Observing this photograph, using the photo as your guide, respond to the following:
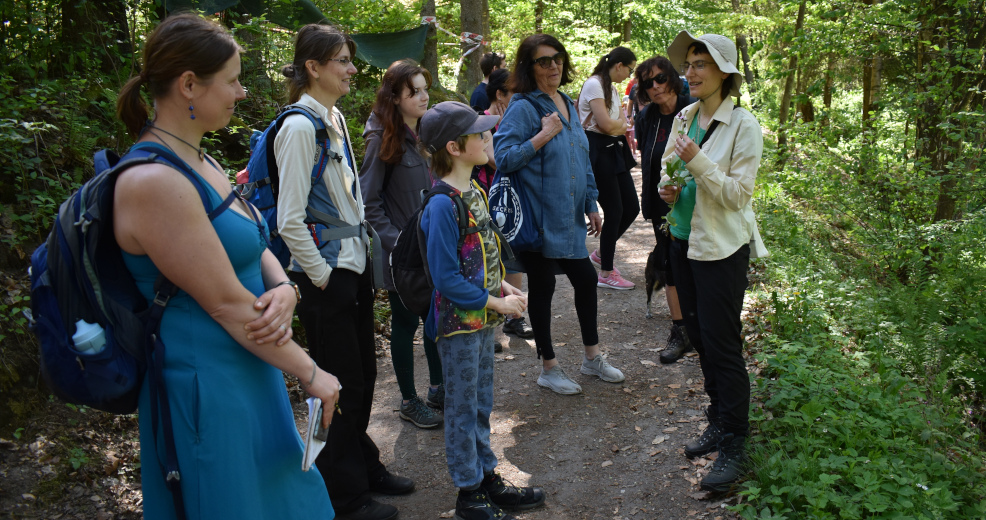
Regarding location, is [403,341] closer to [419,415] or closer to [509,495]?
[419,415]

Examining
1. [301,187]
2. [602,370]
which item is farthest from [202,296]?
[602,370]

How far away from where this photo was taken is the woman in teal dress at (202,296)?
175cm

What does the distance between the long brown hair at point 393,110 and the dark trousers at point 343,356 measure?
0.98 metres

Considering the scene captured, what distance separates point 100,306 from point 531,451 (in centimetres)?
305

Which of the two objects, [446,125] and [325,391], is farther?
[446,125]

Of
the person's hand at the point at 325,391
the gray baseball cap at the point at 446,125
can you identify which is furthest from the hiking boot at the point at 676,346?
the person's hand at the point at 325,391

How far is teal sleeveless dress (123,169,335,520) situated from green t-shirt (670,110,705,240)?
99.9 inches

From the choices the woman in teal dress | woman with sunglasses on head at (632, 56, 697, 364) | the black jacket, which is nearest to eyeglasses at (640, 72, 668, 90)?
woman with sunglasses on head at (632, 56, 697, 364)

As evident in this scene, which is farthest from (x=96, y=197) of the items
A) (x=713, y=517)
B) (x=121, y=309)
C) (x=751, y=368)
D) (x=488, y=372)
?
(x=751, y=368)

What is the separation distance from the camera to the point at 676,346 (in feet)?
18.0

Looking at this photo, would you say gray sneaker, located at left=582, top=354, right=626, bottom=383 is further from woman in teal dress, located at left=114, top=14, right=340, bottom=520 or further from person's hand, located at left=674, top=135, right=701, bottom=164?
woman in teal dress, located at left=114, top=14, right=340, bottom=520

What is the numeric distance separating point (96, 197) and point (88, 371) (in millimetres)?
452

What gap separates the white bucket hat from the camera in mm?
3461

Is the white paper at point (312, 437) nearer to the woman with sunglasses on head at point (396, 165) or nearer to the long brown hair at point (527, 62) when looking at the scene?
the woman with sunglasses on head at point (396, 165)
